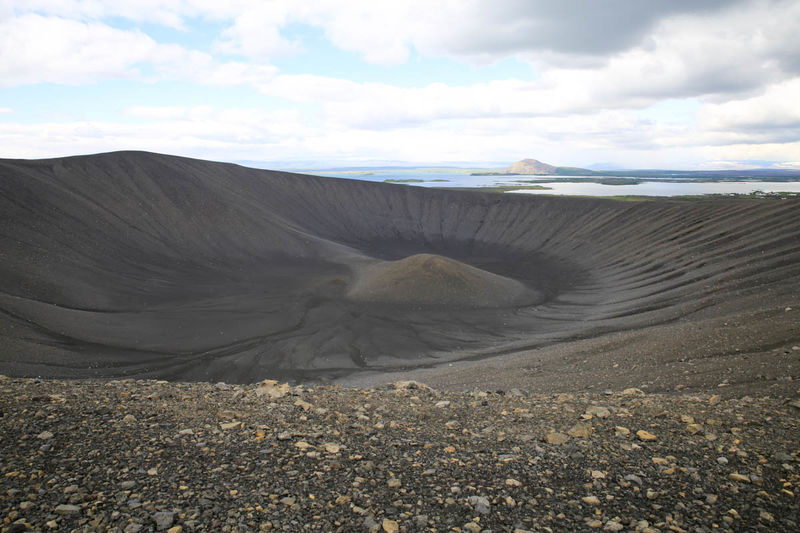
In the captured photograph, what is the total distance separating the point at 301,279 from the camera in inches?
1246

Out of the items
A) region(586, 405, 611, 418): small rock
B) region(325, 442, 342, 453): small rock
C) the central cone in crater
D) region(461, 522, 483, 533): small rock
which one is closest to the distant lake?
the central cone in crater

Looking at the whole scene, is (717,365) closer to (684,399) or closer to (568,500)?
(684,399)

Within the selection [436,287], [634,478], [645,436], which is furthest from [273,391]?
[436,287]

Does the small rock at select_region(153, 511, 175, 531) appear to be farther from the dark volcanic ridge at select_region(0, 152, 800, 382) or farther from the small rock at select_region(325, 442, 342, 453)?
the dark volcanic ridge at select_region(0, 152, 800, 382)

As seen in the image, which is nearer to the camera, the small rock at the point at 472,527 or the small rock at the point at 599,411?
the small rock at the point at 472,527

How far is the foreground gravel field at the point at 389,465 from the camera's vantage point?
3623mm

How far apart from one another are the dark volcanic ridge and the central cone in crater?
0.13m

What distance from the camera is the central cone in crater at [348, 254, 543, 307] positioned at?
27375 millimetres

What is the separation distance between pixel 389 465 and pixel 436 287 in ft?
77.6

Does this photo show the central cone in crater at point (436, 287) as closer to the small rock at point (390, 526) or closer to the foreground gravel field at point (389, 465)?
the foreground gravel field at point (389, 465)

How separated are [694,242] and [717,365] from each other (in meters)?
24.3

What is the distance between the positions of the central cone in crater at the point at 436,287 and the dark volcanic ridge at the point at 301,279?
13 cm

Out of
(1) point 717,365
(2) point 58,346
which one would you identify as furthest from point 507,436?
(2) point 58,346

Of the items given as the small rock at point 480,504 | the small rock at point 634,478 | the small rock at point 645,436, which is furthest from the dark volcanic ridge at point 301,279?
the small rock at point 480,504
